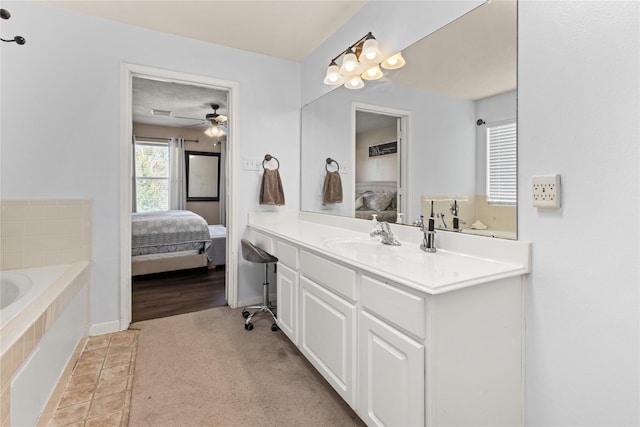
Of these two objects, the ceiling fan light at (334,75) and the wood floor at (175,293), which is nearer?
the ceiling fan light at (334,75)

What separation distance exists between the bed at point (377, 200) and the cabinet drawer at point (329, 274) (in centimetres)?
59

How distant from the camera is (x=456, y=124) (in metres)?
1.56

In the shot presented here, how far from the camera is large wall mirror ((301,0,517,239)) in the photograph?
1323 millimetres

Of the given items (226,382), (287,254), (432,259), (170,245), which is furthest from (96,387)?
(170,245)

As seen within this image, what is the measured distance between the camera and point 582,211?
107 centimetres

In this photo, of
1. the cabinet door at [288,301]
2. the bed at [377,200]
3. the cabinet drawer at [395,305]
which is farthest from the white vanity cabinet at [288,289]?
the cabinet drawer at [395,305]

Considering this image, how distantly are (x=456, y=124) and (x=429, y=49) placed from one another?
453mm

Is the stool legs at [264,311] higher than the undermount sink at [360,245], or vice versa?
the undermount sink at [360,245]

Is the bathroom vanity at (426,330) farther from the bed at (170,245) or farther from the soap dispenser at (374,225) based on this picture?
the bed at (170,245)

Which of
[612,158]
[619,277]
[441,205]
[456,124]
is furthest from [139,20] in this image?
[619,277]

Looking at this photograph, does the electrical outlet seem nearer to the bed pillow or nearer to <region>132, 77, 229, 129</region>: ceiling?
the bed pillow

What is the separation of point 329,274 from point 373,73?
135cm

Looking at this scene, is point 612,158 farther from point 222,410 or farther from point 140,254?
point 140,254

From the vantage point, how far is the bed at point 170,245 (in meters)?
3.63
